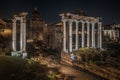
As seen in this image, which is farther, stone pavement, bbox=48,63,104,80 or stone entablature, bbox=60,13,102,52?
stone entablature, bbox=60,13,102,52

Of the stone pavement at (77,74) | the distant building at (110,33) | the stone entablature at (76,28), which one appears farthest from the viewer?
the distant building at (110,33)

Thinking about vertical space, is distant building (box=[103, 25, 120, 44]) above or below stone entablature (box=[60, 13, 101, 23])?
below

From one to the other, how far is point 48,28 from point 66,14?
25.7 metres

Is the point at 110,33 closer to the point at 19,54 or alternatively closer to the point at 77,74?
the point at 19,54

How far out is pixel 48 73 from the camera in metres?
33.5

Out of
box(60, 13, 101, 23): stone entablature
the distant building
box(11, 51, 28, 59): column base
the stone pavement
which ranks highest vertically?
box(60, 13, 101, 23): stone entablature

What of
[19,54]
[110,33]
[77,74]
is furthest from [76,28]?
[110,33]

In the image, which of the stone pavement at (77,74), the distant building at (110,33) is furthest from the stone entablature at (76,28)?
the distant building at (110,33)

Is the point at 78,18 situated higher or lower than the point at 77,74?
higher

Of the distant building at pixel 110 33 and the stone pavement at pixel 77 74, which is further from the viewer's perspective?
the distant building at pixel 110 33

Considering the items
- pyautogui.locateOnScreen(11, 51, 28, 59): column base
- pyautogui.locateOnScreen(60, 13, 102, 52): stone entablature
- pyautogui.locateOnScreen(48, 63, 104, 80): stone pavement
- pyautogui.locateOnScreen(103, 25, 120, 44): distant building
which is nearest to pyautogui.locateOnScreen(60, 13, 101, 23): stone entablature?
pyautogui.locateOnScreen(60, 13, 102, 52): stone entablature

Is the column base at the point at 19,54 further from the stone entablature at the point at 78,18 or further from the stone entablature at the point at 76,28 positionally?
the stone entablature at the point at 78,18

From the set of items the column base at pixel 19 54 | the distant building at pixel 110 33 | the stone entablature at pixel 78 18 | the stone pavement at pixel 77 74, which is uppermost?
the stone entablature at pixel 78 18

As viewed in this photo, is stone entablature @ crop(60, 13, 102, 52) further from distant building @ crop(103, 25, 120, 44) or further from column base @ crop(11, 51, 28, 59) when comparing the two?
distant building @ crop(103, 25, 120, 44)
